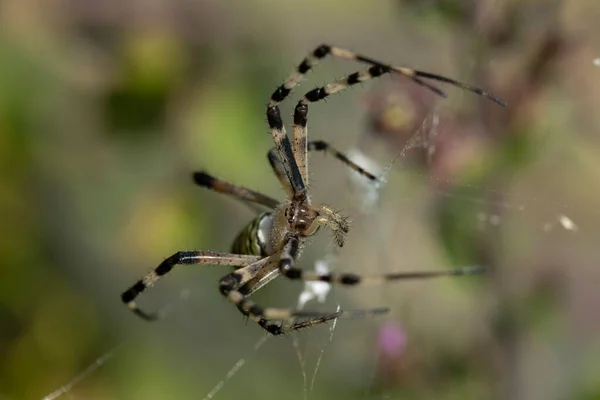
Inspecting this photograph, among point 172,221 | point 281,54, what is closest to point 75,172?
point 172,221

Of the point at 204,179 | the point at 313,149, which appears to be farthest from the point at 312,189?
the point at 204,179

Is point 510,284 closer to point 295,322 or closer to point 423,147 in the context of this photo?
point 423,147

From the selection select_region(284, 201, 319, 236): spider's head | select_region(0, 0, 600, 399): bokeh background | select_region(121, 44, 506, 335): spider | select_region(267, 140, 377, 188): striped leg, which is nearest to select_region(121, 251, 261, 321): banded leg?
select_region(121, 44, 506, 335): spider

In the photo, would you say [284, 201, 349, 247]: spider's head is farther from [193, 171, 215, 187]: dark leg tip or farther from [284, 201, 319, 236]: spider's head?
[193, 171, 215, 187]: dark leg tip

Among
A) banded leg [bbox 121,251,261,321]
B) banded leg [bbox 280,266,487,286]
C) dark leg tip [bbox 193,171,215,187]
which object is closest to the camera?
banded leg [bbox 280,266,487,286]

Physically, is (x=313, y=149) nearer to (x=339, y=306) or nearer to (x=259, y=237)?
(x=259, y=237)
